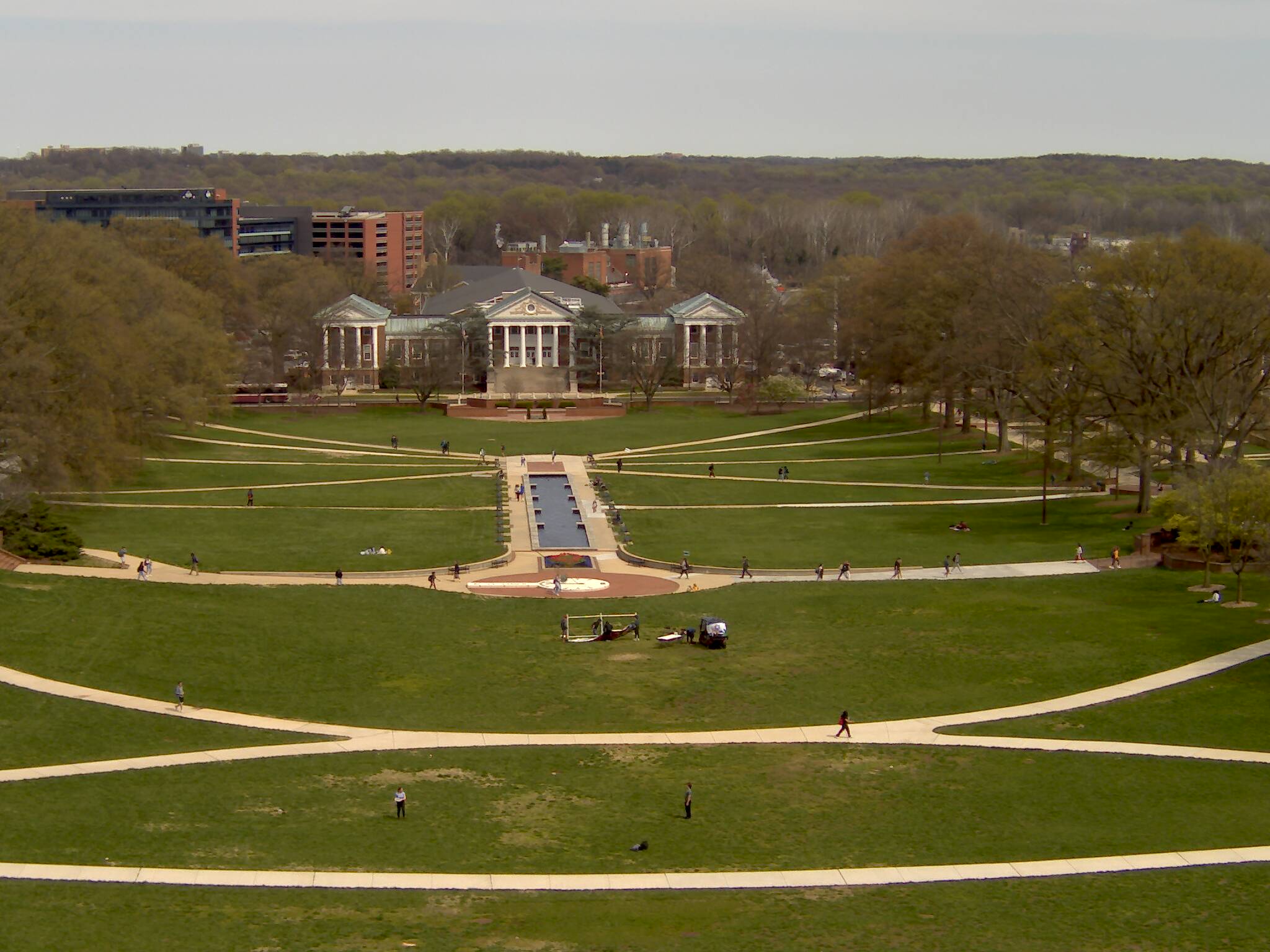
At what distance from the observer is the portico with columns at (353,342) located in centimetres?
13838

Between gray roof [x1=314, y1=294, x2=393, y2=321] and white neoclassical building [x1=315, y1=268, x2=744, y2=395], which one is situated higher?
gray roof [x1=314, y1=294, x2=393, y2=321]

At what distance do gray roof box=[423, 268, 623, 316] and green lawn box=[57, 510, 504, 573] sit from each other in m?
67.0

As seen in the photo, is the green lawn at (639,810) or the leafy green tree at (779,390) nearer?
the green lawn at (639,810)

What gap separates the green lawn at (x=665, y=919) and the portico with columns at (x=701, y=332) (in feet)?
373

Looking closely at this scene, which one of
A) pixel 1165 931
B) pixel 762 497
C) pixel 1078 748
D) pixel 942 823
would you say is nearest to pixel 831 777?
pixel 942 823

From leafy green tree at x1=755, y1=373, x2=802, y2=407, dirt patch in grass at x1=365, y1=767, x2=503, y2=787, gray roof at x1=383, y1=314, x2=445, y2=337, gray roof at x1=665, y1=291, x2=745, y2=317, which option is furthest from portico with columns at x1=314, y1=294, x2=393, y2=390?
dirt patch in grass at x1=365, y1=767, x2=503, y2=787

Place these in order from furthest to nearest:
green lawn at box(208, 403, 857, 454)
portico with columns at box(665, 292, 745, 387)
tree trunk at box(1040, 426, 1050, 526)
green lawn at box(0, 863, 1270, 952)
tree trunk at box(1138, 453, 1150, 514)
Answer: portico with columns at box(665, 292, 745, 387), green lawn at box(208, 403, 857, 454), tree trunk at box(1040, 426, 1050, 526), tree trunk at box(1138, 453, 1150, 514), green lawn at box(0, 863, 1270, 952)

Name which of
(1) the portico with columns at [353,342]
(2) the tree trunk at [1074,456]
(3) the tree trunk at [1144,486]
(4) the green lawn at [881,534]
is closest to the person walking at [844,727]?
(4) the green lawn at [881,534]

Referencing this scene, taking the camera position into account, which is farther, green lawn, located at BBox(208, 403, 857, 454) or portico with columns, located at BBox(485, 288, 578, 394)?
portico with columns, located at BBox(485, 288, 578, 394)

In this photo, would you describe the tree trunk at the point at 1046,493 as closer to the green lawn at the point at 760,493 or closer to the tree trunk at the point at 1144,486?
the green lawn at the point at 760,493

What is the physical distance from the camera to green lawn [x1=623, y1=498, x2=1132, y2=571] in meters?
74.8

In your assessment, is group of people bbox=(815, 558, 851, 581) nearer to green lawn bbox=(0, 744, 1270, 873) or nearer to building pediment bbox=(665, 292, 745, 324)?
green lawn bbox=(0, 744, 1270, 873)

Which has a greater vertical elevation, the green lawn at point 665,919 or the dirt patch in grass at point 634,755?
the green lawn at point 665,919

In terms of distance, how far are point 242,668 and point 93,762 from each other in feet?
33.4
